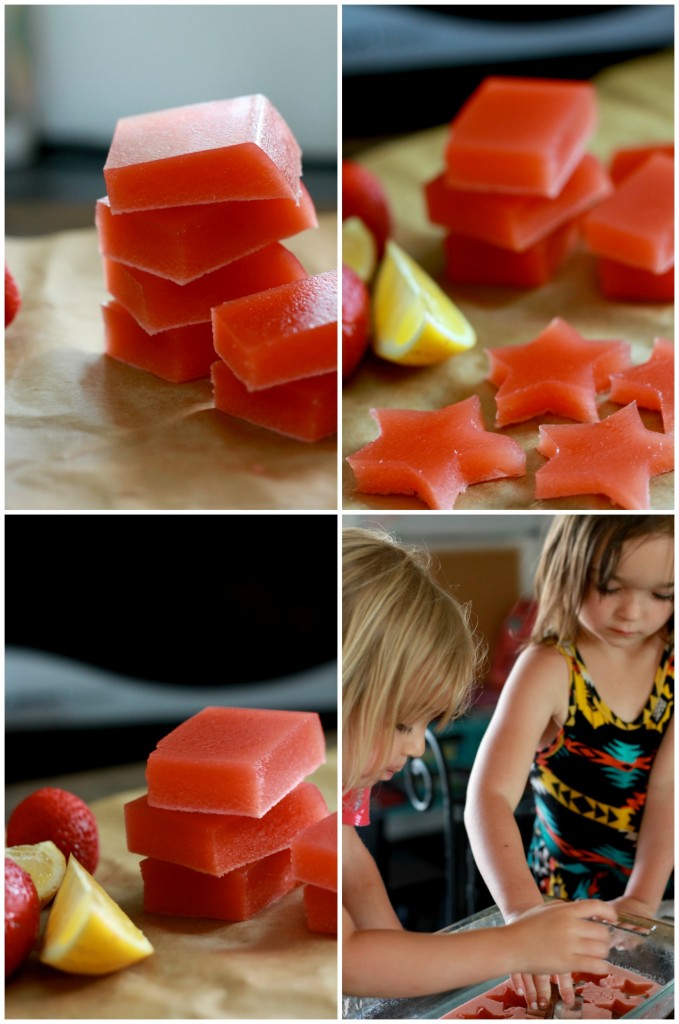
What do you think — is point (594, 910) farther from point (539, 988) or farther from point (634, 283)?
point (634, 283)

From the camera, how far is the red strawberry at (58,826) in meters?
0.93

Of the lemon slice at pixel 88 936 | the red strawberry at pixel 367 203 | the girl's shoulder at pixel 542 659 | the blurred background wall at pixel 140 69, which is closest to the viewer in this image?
the lemon slice at pixel 88 936

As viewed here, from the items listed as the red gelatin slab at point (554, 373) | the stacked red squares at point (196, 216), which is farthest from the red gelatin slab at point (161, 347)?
the red gelatin slab at point (554, 373)

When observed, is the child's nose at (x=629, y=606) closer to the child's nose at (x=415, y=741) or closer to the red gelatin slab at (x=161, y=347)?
the child's nose at (x=415, y=741)

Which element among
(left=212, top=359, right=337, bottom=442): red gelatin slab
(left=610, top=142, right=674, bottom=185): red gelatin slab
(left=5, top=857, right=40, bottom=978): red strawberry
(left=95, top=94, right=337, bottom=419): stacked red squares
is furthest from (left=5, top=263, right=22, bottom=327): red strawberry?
(left=610, top=142, right=674, bottom=185): red gelatin slab

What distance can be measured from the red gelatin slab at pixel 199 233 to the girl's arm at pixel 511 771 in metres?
0.39

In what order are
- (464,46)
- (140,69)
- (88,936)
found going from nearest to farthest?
(88,936) < (140,69) < (464,46)

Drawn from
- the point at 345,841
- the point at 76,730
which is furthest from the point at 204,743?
the point at 76,730

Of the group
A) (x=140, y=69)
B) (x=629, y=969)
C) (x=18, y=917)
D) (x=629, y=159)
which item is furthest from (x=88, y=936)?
(x=140, y=69)

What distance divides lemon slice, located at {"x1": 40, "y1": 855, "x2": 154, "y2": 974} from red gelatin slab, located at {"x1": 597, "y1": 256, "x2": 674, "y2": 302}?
756 millimetres

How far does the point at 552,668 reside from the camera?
0.89m

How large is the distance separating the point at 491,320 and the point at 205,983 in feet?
2.17

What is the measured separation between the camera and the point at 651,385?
35.3 inches

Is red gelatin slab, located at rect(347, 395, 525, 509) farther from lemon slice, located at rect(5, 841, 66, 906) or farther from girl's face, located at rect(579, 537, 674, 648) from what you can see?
lemon slice, located at rect(5, 841, 66, 906)
